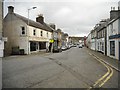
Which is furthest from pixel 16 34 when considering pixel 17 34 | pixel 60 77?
pixel 60 77

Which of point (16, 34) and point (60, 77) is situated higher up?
point (16, 34)

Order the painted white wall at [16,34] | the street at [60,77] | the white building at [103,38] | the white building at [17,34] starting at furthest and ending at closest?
the painted white wall at [16,34] < the white building at [17,34] < the white building at [103,38] < the street at [60,77]

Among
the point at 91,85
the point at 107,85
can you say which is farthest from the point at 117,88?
the point at 91,85

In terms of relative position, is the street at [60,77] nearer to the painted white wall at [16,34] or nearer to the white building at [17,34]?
the white building at [17,34]

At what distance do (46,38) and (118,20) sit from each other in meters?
25.5

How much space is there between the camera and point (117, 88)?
21.3ft

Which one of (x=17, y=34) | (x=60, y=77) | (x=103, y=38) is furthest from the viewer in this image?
(x=17, y=34)

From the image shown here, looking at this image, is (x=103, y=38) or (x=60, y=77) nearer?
(x=60, y=77)

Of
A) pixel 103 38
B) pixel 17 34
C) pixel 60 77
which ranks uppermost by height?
pixel 17 34

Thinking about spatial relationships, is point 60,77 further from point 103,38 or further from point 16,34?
point 16,34

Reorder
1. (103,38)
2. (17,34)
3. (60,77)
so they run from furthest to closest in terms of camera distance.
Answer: (17,34) < (103,38) < (60,77)

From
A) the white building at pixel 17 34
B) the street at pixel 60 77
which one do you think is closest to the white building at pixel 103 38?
the white building at pixel 17 34

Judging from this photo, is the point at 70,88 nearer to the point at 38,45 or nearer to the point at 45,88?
the point at 45,88

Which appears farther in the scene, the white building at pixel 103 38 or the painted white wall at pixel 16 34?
the painted white wall at pixel 16 34
